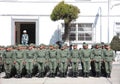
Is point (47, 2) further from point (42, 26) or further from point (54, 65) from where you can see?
point (54, 65)

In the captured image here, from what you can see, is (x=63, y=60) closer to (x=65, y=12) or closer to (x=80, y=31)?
(x=65, y=12)

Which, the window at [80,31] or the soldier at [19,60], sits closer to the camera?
the soldier at [19,60]

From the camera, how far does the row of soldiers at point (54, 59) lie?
2033 cm

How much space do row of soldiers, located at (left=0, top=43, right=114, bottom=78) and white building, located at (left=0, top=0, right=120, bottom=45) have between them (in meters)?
10.5

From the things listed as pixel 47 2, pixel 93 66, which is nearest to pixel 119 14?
pixel 47 2

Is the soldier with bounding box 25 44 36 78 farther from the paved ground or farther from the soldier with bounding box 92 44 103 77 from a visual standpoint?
the soldier with bounding box 92 44 103 77

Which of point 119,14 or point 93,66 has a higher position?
point 119,14

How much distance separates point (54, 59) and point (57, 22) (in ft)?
35.5

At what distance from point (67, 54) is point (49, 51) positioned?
82 centimetres

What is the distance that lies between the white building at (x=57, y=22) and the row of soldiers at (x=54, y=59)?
10.5 metres

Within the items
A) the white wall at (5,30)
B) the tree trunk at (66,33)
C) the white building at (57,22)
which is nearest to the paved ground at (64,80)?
the tree trunk at (66,33)

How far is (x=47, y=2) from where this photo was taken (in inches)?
1228

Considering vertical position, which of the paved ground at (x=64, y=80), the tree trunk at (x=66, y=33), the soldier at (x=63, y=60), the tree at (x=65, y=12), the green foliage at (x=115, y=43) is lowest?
the paved ground at (x=64, y=80)

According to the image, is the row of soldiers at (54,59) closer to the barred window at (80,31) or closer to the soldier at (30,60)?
the soldier at (30,60)
